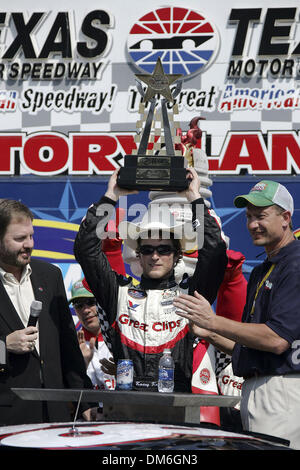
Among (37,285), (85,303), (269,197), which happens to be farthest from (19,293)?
(85,303)

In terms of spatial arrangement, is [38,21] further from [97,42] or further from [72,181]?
[72,181]

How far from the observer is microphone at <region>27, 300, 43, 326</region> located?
383 cm

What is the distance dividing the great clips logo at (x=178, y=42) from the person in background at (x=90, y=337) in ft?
6.62

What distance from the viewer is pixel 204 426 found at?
3.00m

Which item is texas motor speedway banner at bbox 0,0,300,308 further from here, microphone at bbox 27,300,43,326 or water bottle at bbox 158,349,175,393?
water bottle at bbox 158,349,175,393

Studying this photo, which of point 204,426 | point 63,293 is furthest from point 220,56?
point 204,426

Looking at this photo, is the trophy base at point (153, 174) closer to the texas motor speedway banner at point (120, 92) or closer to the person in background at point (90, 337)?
the person in background at point (90, 337)

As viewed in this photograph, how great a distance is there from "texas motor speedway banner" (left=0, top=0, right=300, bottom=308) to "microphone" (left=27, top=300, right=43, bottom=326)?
9.38ft

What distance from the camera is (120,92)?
7.00 metres

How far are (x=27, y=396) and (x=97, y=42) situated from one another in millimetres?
4167

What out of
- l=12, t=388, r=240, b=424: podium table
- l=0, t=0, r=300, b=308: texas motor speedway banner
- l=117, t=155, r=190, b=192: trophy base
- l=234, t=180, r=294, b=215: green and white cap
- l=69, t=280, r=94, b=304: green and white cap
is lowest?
l=12, t=388, r=240, b=424: podium table

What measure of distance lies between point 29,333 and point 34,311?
0.12m

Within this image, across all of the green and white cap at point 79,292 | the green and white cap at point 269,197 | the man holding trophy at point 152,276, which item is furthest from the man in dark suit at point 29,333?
the green and white cap at point 79,292

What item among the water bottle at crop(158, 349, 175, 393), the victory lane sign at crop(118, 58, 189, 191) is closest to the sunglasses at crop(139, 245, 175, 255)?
the victory lane sign at crop(118, 58, 189, 191)
